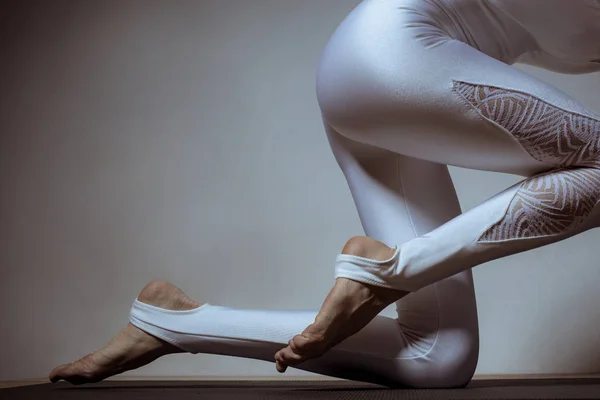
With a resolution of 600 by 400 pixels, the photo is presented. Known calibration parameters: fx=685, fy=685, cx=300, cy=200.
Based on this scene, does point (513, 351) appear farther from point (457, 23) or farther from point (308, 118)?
point (457, 23)

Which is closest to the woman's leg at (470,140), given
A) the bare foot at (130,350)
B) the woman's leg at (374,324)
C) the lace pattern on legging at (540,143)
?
the lace pattern on legging at (540,143)

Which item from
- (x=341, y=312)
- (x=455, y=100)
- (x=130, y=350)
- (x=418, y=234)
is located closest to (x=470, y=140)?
(x=455, y=100)

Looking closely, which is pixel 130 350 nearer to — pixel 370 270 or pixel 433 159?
pixel 370 270

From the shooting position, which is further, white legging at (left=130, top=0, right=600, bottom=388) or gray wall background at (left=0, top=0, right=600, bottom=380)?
gray wall background at (left=0, top=0, right=600, bottom=380)

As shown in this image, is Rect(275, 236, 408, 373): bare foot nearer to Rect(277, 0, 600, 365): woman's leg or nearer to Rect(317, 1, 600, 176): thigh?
Rect(277, 0, 600, 365): woman's leg

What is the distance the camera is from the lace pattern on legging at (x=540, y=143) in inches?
37.5

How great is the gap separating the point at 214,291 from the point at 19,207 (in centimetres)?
82

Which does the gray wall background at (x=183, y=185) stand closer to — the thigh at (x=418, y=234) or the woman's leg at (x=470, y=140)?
the thigh at (x=418, y=234)

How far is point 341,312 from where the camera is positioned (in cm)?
96

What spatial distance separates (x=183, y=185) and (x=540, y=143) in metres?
1.71

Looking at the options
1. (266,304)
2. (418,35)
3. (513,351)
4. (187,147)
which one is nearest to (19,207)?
(187,147)

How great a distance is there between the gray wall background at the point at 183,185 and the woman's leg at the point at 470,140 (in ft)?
4.59

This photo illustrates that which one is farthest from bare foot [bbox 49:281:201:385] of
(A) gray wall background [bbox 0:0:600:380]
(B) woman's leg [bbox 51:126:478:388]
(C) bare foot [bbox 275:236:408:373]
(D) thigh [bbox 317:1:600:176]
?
(A) gray wall background [bbox 0:0:600:380]

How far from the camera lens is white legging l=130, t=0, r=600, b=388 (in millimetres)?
959
